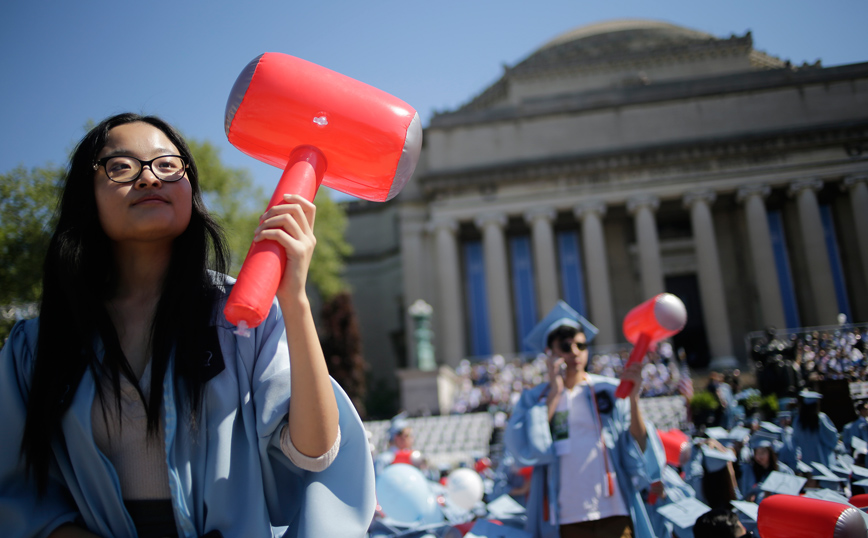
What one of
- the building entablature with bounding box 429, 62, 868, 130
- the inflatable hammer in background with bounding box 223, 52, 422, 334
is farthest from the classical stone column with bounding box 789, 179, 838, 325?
the inflatable hammer in background with bounding box 223, 52, 422, 334

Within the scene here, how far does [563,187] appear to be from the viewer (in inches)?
1232

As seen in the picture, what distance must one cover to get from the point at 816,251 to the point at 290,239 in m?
30.2

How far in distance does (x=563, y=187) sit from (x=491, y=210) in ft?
11.8

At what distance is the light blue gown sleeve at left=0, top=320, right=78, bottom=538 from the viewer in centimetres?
188

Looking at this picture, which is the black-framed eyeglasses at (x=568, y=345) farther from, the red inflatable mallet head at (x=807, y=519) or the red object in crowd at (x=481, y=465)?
the red object in crowd at (x=481, y=465)

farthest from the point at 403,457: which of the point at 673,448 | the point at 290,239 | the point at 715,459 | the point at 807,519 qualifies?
the point at 290,239

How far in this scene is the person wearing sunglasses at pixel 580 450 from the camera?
4191 millimetres

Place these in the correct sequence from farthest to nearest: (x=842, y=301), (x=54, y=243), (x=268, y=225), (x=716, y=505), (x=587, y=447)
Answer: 1. (x=842, y=301)
2. (x=716, y=505)
3. (x=587, y=447)
4. (x=54, y=243)
5. (x=268, y=225)

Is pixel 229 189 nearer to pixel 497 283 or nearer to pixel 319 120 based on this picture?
pixel 497 283

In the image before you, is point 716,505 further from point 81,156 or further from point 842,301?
point 842,301

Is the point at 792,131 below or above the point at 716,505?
above

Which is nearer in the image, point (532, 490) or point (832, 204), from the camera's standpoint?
point (532, 490)

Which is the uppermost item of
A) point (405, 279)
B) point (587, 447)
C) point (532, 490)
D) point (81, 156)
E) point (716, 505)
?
point (405, 279)

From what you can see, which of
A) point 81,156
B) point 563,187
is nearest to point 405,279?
point 563,187
